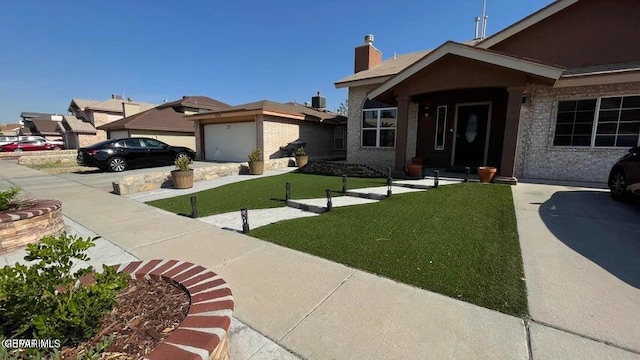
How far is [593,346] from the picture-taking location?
6.70ft

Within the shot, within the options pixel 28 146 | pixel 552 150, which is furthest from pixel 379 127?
pixel 28 146

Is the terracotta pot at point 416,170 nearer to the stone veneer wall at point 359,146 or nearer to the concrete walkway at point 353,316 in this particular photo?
the stone veneer wall at point 359,146

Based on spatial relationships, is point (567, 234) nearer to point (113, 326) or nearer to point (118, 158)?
point (113, 326)

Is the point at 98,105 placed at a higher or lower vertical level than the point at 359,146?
higher

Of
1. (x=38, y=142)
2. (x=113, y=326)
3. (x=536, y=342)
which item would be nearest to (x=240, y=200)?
(x=113, y=326)

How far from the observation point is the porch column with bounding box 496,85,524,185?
7.58 metres

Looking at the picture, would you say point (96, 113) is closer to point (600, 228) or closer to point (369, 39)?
point (369, 39)

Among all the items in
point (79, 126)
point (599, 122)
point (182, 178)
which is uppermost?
point (79, 126)

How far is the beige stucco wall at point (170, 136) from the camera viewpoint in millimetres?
20047

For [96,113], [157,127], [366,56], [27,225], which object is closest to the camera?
[27,225]

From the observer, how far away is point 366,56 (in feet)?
46.2

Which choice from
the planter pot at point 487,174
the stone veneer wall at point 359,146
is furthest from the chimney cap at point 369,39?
the planter pot at point 487,174

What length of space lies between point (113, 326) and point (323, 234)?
2.93 metres

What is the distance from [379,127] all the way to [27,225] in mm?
11260
